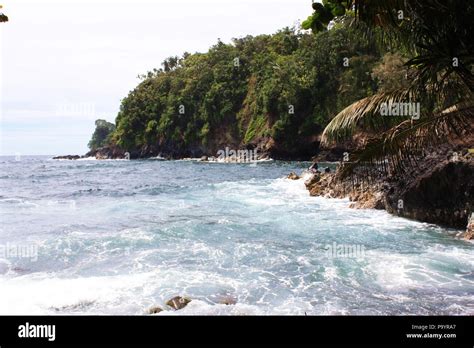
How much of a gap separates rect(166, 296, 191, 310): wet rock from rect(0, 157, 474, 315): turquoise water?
0.65 feet

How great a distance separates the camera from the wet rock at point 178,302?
26.6 ft

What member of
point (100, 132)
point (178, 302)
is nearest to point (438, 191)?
point (178, 302)

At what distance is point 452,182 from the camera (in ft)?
47.7

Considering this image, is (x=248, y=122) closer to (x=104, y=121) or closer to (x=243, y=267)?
(x=243, y=267)

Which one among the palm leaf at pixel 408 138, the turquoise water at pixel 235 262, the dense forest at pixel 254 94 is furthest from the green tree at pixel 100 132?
the palm leaf at pixel 408 138

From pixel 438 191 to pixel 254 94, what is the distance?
54.2 metres

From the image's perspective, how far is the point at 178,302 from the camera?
322 inches

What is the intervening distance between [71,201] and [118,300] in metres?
17.4

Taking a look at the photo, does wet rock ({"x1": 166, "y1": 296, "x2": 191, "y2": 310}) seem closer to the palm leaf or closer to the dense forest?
the palm leaf

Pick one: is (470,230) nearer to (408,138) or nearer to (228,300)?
(408,138)

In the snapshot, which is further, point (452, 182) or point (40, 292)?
point (452, 182)

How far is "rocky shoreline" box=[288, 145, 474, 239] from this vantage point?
14086 millimetres

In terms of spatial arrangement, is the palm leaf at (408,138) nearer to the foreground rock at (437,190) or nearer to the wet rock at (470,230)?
the foreground rock at (437,190)

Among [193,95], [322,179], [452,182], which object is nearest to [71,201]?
[322,179]
